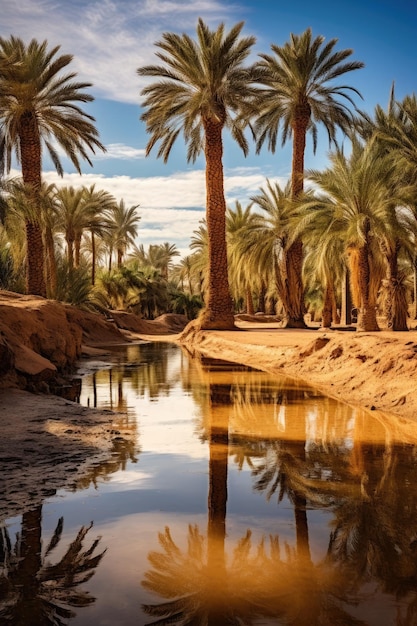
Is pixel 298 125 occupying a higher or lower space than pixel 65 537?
higher

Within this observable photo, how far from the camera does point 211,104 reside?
73.9 feet

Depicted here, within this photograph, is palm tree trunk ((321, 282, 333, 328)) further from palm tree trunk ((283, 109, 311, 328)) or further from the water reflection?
the water reflection

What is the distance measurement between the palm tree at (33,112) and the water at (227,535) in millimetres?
15796

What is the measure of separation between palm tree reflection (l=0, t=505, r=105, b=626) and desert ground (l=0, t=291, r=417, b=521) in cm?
59

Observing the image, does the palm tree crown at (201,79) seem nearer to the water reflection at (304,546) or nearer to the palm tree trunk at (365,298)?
the palm tree trunk at (365,298)

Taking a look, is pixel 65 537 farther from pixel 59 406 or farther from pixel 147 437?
pixel 59 406

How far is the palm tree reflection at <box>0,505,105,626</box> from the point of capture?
10.0 ft

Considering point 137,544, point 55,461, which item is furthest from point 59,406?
point 137,544

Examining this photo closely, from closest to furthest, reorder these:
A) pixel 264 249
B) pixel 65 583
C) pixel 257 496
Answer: pixel 65 583 < pixel 257 496 < pixel 264 249

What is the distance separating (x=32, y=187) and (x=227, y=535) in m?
19.7

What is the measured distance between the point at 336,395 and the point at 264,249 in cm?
1959

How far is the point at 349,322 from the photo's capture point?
32781 mm

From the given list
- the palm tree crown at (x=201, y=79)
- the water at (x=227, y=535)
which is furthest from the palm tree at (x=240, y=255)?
the water at (x=227, y=535)

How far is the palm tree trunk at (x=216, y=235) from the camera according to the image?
24703 mm
